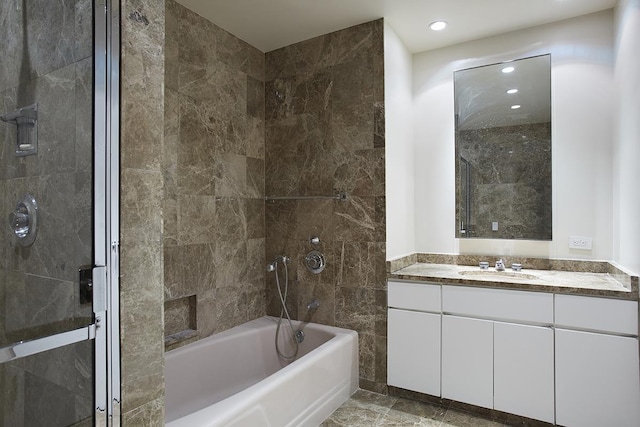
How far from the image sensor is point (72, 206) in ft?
3.47

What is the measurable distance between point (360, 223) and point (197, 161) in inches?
48.3

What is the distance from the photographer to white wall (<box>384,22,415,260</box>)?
2.71 metres

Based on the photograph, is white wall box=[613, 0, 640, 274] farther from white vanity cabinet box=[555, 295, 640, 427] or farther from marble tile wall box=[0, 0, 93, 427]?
marble tile wall box=[0, 0, 93, 427]

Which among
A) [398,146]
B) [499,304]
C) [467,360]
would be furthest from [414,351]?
[398,146]

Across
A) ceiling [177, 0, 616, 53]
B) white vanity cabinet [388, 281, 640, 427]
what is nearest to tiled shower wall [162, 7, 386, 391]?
ceiling [177, 0, 616, 53]

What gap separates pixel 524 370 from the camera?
2232mm

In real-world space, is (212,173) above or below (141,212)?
above

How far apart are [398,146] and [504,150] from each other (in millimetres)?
798

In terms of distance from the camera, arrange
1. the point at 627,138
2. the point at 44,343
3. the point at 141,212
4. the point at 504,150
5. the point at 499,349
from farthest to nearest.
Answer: the point at 504,150 < the point at 499,349 < the point at 627,138 < the point at 141,212 < the point at 44,343

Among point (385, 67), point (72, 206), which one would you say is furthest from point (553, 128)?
point (72, 206)

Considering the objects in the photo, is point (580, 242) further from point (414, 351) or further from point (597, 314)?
point (414, 351)

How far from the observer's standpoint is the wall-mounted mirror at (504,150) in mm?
2727

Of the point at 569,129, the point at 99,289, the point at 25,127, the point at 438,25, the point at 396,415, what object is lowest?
the point at 396,415

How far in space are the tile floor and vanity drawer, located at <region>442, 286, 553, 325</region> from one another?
0.65 metres
